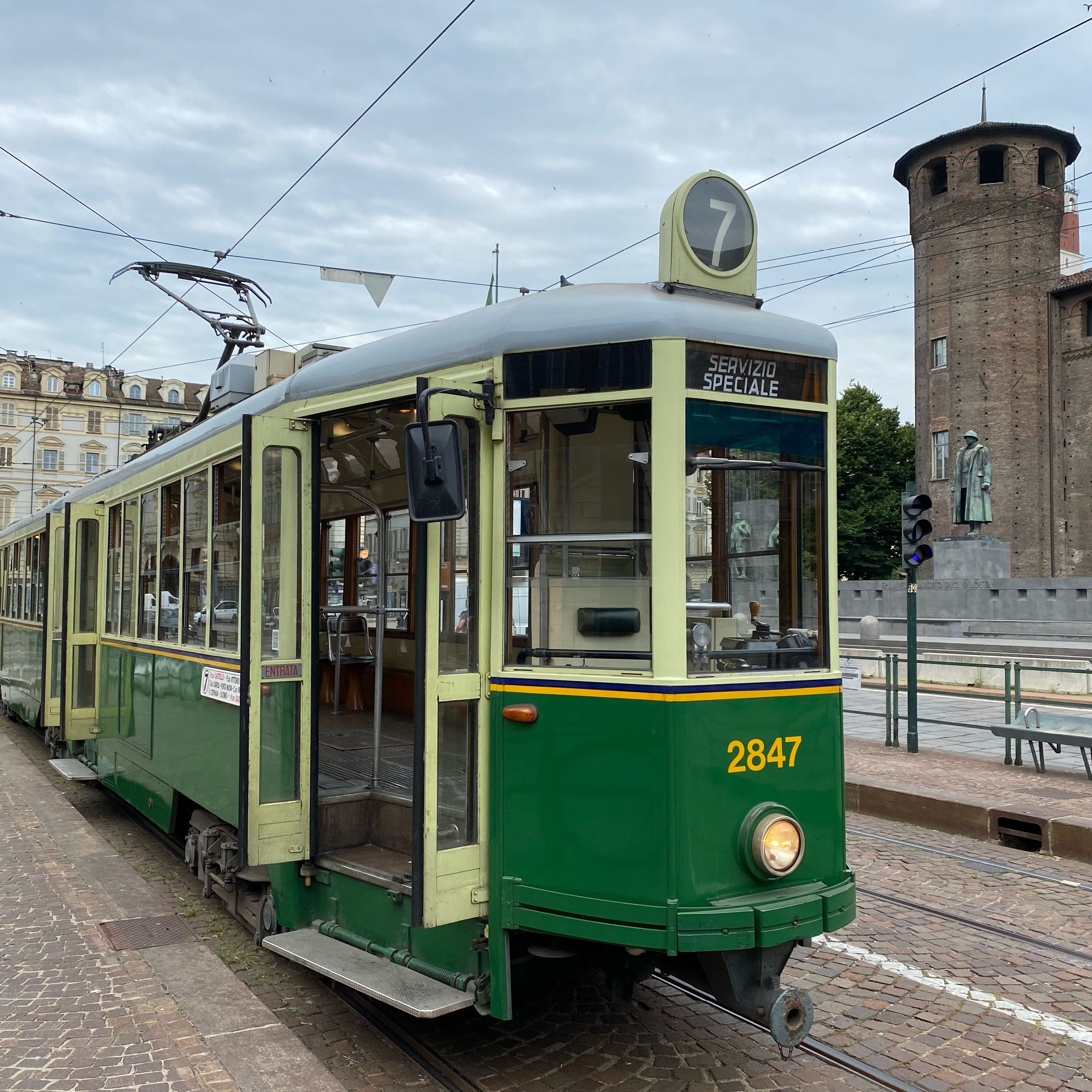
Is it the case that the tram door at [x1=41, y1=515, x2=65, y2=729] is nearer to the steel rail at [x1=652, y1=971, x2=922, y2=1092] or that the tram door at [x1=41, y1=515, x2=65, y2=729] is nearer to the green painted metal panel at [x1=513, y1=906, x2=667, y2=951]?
the green painted metal panel at [x1=513, y1=906, x2=667, y2=951]

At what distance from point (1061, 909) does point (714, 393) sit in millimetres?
4546

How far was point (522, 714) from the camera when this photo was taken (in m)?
3.89

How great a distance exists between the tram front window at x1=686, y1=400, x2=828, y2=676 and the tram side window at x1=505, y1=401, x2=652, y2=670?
0.61 ft

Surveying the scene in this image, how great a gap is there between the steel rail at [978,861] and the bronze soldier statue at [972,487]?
3230 centimetres

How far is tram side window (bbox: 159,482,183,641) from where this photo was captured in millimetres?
6542

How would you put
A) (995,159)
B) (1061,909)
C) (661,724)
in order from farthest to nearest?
(995,159), (1061,909), (661,724)

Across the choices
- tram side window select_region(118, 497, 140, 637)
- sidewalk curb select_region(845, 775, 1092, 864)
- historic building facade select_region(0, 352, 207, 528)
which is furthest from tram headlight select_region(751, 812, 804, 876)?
historic building facade select_region(0, 352, 207, 528)

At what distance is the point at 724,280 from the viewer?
431 cm

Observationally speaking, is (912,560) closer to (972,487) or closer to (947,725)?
(947,725)

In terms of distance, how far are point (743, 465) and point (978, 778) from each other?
758cm

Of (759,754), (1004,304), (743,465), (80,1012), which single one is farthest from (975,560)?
(80,1012)

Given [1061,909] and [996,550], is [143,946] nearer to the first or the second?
[1061,909]

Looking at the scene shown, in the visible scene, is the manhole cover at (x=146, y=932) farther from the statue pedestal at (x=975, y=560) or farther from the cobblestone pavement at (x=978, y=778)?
the statue pedestal at (x=975, y=560)

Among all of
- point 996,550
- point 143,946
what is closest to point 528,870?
point 143,946
